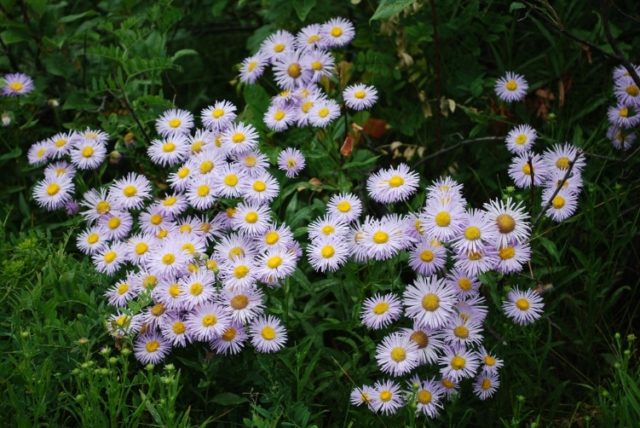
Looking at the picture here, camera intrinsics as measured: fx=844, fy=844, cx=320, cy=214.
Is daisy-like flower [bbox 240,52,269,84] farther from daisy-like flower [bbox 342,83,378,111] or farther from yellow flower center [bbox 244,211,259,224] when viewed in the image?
yellow flower center [bbox 244,211,259,224]

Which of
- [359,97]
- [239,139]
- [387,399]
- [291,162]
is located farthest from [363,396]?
[359,97]

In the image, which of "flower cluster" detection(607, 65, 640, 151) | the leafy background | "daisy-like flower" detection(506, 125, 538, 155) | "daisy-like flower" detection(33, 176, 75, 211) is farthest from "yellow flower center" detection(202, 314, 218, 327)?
"flower cluster" detection(607, 65, 640, 151)

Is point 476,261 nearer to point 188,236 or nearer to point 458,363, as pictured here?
point 458,363

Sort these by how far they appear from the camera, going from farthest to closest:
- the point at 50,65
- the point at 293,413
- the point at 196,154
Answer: the point at 50,65 → the point at 196,154 → the point at 293,413

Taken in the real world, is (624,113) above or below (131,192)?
above

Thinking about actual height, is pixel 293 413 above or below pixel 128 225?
below

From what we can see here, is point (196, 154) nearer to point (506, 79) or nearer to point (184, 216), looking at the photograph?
point (184, 216)

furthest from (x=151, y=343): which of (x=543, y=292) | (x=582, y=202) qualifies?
(x=582, y=202)
